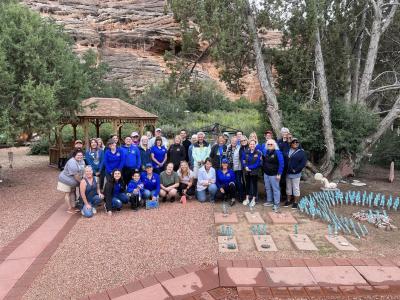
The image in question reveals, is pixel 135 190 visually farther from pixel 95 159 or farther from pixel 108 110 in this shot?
pixel 108 110

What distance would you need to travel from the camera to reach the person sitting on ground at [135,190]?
709 centimetres

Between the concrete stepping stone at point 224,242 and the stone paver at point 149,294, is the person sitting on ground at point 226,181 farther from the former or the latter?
the stone paver at point 149,294

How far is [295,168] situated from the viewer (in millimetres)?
7223

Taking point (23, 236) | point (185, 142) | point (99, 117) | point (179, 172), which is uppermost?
point (99, 117)

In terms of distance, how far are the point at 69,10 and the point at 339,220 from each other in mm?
34669

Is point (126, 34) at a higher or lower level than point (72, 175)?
higher

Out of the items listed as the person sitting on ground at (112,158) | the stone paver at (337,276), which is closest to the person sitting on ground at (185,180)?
the person sitting on ground at (112,158)

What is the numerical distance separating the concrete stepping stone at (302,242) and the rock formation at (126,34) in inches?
1109

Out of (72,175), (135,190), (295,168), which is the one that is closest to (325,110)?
(295,168)

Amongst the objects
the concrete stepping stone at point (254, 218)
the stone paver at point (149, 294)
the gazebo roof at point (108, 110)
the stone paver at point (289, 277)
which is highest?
the gazebo roof at point (108, 110)

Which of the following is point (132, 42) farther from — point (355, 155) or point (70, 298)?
point (70, 298)

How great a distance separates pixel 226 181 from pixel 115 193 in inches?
96.6

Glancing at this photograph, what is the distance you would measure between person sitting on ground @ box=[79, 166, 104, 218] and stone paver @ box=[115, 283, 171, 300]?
3.31 m

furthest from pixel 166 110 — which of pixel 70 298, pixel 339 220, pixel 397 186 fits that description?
pixel 70 298
